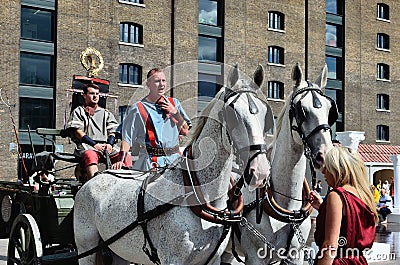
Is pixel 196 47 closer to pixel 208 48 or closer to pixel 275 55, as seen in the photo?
pixel 208 48

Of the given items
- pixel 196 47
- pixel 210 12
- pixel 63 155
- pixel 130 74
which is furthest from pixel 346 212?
pixel 210 12

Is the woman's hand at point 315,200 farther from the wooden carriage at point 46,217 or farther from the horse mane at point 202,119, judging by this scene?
the wooden carriage at point 46,217

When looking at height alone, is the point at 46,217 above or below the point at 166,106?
below

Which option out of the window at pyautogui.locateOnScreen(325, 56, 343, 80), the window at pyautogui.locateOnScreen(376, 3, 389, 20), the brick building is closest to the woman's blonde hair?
the brick building

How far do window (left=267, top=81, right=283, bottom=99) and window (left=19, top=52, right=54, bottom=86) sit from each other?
13.9m

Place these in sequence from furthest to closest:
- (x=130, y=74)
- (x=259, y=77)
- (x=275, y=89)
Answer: (x=275, y=89)
(x=130, y=74)
(x=259, y=77)

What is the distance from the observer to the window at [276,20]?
37656 mm

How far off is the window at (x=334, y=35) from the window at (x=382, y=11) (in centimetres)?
401

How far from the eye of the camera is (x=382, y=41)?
43.2m

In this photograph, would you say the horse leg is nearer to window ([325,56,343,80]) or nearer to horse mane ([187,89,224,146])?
horse mane ([187,89,224,146])

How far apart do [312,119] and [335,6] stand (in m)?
38.0

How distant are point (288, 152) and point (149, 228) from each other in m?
1.62

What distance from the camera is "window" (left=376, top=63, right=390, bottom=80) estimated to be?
43.0m

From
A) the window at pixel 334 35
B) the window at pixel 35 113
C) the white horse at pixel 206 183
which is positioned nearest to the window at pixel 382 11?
the window at pixel 334 35
